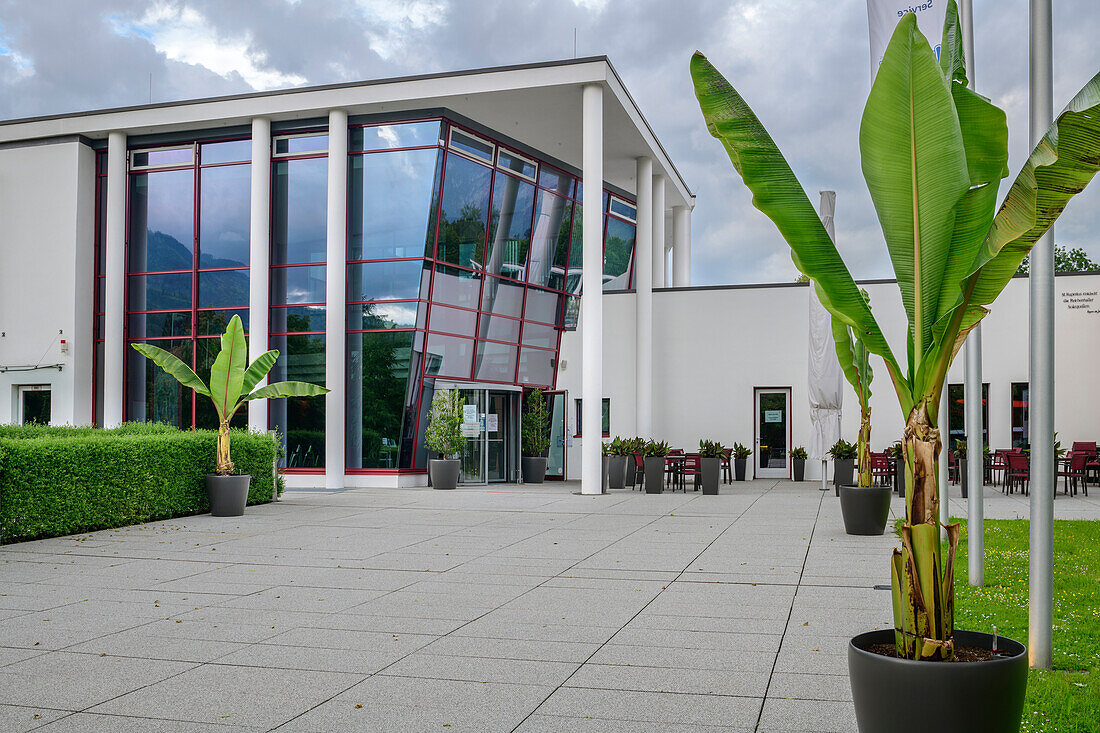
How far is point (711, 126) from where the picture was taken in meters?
4.24

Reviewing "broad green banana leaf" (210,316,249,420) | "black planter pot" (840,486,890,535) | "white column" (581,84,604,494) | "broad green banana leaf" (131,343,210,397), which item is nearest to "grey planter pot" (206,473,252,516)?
"broad green banana leaf" (210,316,249,420)

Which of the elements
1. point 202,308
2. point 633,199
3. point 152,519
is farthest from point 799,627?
point 633,199

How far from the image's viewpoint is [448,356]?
23.7 meters

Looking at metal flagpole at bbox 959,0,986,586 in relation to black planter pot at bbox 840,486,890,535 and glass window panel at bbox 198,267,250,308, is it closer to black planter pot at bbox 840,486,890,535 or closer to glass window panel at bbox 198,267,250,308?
black planter pot at bbox 840,486,890,535

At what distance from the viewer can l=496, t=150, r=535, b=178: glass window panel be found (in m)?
24.6

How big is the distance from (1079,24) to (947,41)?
3369 mm

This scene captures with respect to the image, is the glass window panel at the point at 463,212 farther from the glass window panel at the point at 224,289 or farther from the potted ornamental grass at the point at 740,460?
the potted ornamental grass at the point at 740,460

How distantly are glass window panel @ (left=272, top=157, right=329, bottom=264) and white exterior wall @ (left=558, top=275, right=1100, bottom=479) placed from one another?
758cm

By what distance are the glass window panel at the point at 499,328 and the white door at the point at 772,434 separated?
6737 mm

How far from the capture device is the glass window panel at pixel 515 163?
80.8ft

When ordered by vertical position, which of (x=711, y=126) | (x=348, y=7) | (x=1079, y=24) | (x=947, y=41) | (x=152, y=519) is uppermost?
(x=348, y=7)

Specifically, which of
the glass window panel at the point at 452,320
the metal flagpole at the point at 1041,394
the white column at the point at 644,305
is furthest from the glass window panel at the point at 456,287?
the metal flagpole at the point at 1041,394

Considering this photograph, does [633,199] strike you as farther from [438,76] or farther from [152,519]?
[152,519]

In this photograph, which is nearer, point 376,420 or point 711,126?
point 711,126
